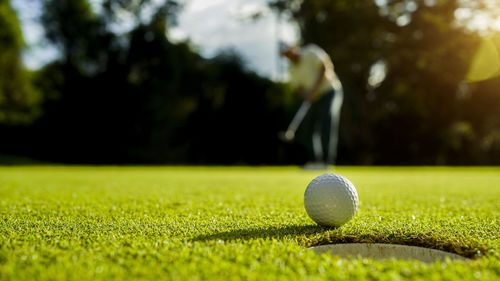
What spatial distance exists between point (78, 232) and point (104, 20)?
24409 millimetres

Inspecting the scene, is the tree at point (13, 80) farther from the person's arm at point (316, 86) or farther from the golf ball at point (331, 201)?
the golf ball at point (331, 201)

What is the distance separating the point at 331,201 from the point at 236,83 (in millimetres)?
22352

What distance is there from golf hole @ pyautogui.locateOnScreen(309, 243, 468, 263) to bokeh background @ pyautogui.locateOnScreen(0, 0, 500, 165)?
779 inches

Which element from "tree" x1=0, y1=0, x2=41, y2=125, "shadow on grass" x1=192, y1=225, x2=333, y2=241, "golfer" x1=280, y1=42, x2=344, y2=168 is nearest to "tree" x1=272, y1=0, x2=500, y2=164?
"golfer" x1=280, y1=42, x2=344, y2=168

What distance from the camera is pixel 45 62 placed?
24.1 meters

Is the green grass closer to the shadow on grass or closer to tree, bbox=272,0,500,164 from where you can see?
the shadow on grass

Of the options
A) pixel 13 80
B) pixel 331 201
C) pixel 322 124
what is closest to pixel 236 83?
pixel 13 80

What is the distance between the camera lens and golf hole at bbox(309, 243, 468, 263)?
6.15 feet

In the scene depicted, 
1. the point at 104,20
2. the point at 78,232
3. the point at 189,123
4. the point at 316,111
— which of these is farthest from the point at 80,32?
the point at 78,232

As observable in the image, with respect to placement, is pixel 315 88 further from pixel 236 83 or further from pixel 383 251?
pixel 236 83

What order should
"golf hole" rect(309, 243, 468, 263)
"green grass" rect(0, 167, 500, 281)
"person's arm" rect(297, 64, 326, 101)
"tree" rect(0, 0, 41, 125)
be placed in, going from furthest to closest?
1. "tree" rect(0, 0, 41, 125)
2. "person's arm" rect(297, 64, 326, 101)
3. "golf hole" rect(309, 243, 468, 263)
4. "green grass" rect(0, 167, 500, 281)

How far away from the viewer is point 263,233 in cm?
200

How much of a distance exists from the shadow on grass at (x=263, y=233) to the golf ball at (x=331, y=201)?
76 mm

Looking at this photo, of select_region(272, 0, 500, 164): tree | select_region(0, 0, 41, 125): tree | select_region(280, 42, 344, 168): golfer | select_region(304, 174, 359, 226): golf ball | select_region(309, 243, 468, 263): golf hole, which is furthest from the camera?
select_region(0, 0, 41, 125): tree
